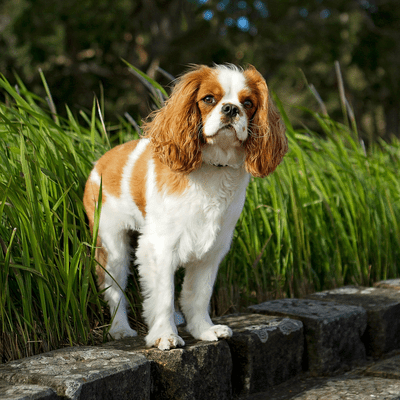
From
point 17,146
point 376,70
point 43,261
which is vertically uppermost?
point 376,70

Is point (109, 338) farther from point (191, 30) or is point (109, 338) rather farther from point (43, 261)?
point (191, 30)

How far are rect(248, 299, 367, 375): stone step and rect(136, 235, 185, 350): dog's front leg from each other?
70 centimetres

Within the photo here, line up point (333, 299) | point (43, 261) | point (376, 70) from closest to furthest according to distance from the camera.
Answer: point (43, 261), point (333, 299), point (376, 70)

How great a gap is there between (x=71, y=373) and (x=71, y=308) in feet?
1.80

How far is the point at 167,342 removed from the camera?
85.6 inches

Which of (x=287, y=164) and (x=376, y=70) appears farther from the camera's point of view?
(x=376, y=70)

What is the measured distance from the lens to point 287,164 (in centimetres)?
356

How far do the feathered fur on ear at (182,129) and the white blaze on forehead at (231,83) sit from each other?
0.35 ft

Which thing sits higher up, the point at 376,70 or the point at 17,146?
the point at 376,70

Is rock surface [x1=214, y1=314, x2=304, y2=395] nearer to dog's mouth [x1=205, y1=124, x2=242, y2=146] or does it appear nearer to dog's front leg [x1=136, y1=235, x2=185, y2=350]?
dog's front leg [x1=136, y1=235, x2=185, y2=350]

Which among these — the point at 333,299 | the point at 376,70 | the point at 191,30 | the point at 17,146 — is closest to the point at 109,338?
the point at 17,146

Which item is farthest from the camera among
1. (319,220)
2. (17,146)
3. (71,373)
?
(319,220)

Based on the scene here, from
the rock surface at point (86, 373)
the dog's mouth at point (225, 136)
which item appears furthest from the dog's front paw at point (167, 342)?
the dog's mouth at point (225, 136)

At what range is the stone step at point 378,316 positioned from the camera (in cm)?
301
